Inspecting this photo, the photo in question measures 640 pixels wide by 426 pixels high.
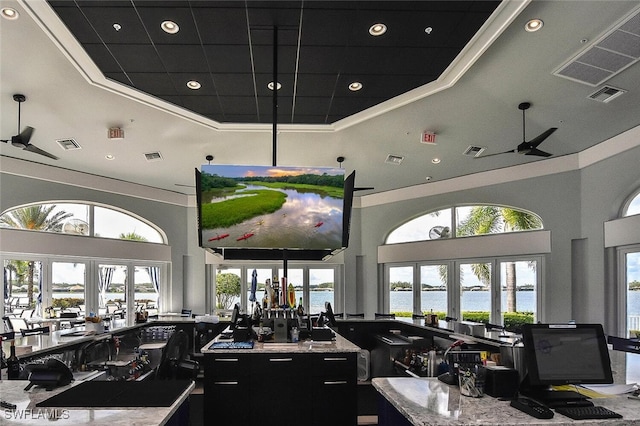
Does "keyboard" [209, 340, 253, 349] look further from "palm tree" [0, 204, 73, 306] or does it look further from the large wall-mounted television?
"palm tree" [0, 204, 73, 306]

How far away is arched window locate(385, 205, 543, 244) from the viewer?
8.92 metres


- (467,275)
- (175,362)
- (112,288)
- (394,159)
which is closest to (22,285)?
(112,288)

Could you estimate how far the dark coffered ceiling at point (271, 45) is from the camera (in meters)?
3.96

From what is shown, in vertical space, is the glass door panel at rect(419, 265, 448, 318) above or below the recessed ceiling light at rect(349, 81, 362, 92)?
below

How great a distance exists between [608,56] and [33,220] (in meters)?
9.09

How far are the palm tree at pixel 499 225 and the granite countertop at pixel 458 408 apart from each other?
21.4ft

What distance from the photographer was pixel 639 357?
12.8 feet

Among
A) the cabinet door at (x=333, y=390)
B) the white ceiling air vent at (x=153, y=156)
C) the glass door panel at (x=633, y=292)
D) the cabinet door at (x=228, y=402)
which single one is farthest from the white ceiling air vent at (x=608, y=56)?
the white ceiling air vent at (x=153, y=156)

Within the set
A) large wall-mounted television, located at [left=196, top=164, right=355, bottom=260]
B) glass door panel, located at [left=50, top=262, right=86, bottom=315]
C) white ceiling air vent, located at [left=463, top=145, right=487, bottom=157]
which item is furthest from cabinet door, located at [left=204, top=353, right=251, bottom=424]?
glass door panel, located at [left=50, top=262, right=86, bottom=315]

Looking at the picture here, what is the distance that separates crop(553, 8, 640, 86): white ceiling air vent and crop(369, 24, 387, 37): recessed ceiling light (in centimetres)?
203

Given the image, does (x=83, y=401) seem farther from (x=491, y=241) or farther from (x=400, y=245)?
(x=400, y=245)

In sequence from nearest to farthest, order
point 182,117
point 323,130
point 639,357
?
point 639,357 < point 182,117 < point 323,130

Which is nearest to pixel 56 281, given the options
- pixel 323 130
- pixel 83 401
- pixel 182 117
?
pixel 182 117

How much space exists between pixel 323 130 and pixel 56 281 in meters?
5.89
